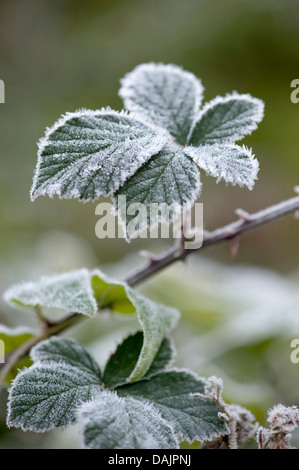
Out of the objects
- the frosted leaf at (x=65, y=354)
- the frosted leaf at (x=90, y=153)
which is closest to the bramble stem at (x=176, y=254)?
the frosted leaf at (x=65, y=354)

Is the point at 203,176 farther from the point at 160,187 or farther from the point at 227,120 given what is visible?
the point at 160,187

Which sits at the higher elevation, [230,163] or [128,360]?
[230,163]

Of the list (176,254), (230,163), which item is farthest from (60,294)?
(230,163)

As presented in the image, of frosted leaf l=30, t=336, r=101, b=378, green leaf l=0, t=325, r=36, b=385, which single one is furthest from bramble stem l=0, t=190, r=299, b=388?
frosted leaf l=30, t=336, r=101, b=378

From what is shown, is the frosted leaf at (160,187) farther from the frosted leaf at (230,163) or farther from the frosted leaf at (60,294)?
the frosted leaf at (60,294)

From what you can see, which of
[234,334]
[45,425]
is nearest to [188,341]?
[234,334]

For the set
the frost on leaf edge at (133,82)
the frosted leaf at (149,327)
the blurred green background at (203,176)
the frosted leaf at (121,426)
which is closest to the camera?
the frosted leaf at (121,426)
